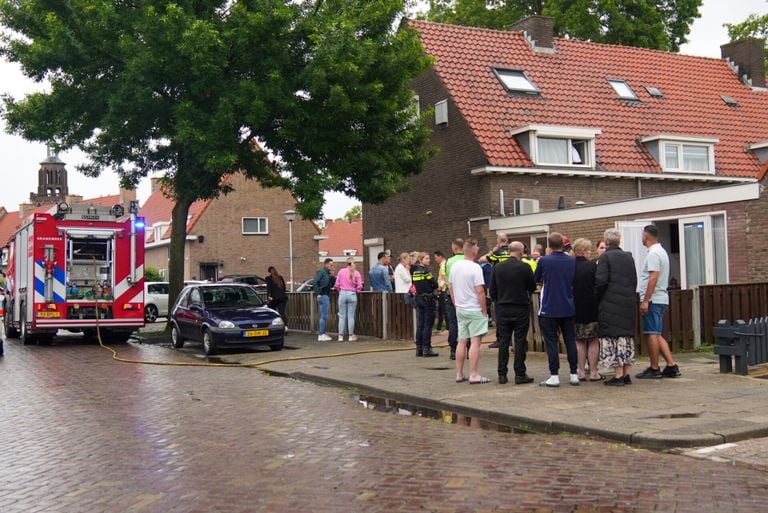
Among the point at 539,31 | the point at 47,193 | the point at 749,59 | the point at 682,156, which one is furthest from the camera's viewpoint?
the point at 47,193

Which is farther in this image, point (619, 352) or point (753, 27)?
point (753, 27)

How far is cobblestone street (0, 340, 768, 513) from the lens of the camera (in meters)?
5.62

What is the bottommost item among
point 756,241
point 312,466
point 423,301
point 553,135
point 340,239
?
point 312,466

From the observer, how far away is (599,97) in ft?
99.1

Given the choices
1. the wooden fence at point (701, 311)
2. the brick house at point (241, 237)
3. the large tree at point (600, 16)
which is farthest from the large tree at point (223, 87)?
the brick house at point (241, 237)

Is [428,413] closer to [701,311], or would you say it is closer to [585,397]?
[585,397]

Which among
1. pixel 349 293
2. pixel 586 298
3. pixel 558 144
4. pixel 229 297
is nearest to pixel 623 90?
pixel 558 144

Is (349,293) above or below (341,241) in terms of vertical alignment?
below

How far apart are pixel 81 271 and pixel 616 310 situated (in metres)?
13.9

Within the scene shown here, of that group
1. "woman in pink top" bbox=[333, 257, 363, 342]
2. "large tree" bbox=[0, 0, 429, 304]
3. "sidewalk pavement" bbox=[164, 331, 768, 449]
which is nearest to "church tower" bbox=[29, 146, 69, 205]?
"large tree" bbox=[0, 0, 429, 304]

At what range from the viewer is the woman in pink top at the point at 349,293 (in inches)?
698

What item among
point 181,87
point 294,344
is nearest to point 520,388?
point 294,344

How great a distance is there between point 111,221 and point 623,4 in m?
26.8

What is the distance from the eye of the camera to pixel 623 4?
3750 centimetres
